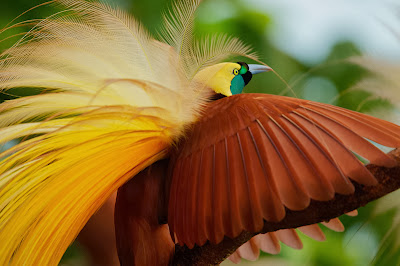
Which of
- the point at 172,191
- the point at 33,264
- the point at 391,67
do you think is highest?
the point at 391,67

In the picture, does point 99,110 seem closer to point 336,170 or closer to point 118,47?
point 118,47

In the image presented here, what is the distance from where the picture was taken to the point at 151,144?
A: 47 centimetres

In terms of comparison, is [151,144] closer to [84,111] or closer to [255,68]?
[84,111]

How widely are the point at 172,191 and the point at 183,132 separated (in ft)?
0.19

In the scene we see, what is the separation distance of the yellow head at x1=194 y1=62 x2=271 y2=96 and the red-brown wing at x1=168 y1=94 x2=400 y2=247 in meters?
0.07

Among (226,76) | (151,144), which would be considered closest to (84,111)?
(151,144)

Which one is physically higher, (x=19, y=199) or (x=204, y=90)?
(x=204, y=90)

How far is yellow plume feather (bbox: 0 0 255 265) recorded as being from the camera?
0.45 metres

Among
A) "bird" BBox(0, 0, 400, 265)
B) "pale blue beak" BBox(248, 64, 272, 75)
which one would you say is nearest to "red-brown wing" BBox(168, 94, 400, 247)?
"bird" BBox(0, 0, 400, 265)

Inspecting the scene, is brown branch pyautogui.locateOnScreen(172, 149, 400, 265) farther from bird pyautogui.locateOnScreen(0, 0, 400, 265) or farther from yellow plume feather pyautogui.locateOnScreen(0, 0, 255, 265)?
yellow plume feather pyautogui.locateOnScreen(0, 0, 255, 265)

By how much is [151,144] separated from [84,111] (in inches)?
2.9

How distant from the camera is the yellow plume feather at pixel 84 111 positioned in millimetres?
449

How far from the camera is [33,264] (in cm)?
45

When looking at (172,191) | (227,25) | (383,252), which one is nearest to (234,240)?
(172,191)
